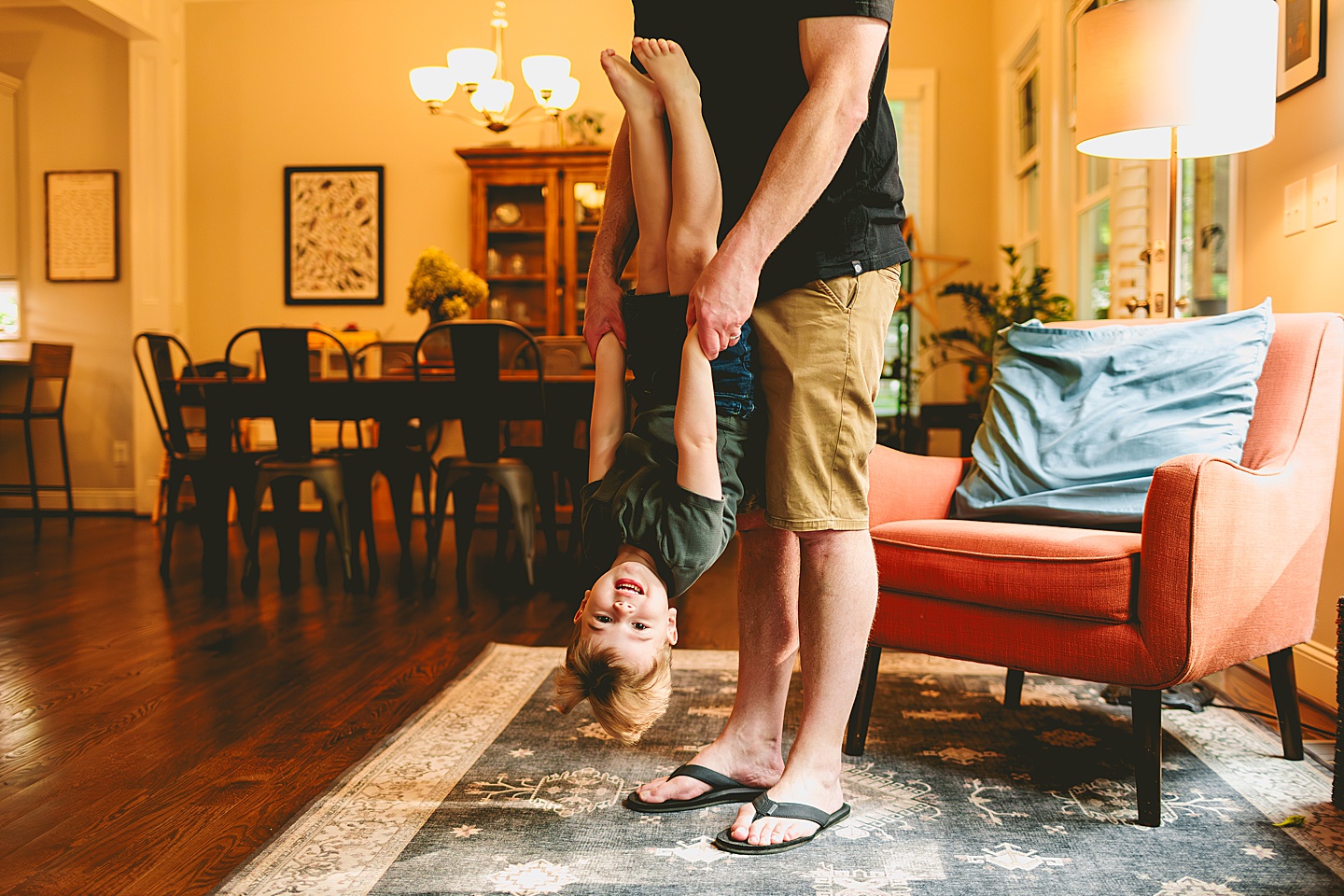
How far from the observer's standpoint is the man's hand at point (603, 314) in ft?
4.94

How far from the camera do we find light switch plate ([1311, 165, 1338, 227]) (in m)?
2.15

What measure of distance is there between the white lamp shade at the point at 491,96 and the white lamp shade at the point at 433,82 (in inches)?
4.6

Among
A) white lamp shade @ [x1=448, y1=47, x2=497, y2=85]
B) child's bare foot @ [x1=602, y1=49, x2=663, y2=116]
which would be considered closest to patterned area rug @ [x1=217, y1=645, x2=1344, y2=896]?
child's bare foot @ [x1=602, y1=49, x2=663, y2=116]

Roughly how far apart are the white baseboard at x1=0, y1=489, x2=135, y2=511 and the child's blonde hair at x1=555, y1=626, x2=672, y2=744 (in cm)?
574

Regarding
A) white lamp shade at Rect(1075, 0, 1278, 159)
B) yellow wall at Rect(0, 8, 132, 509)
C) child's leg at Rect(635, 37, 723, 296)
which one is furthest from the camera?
yellow wall at Rect(0, 8, 132, 509)

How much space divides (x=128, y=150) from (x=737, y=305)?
606 centimetres

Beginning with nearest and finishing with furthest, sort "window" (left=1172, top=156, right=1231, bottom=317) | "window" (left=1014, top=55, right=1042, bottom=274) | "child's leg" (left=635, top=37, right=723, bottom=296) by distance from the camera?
"child's leg" (left=635, top=37, right=723, bottom=296)
"window" (left=1172, top=156, right=1231, bottom=317)
"window" (left=1014, top=55, right=1042, bottom=274)

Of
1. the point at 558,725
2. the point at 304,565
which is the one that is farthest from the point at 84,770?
the point at 304,565

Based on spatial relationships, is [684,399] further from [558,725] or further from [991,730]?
[991,730]

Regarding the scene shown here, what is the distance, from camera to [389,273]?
628cm

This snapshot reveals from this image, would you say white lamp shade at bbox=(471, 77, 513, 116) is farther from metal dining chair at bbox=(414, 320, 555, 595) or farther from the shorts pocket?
the shorts pocket

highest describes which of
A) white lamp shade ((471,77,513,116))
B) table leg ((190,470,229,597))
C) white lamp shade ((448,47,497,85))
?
white lamp shade ((448,47,497,85))

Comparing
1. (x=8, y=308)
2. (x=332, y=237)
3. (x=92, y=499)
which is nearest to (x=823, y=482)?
(x=332, y=237)

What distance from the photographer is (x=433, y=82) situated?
4.44 m
